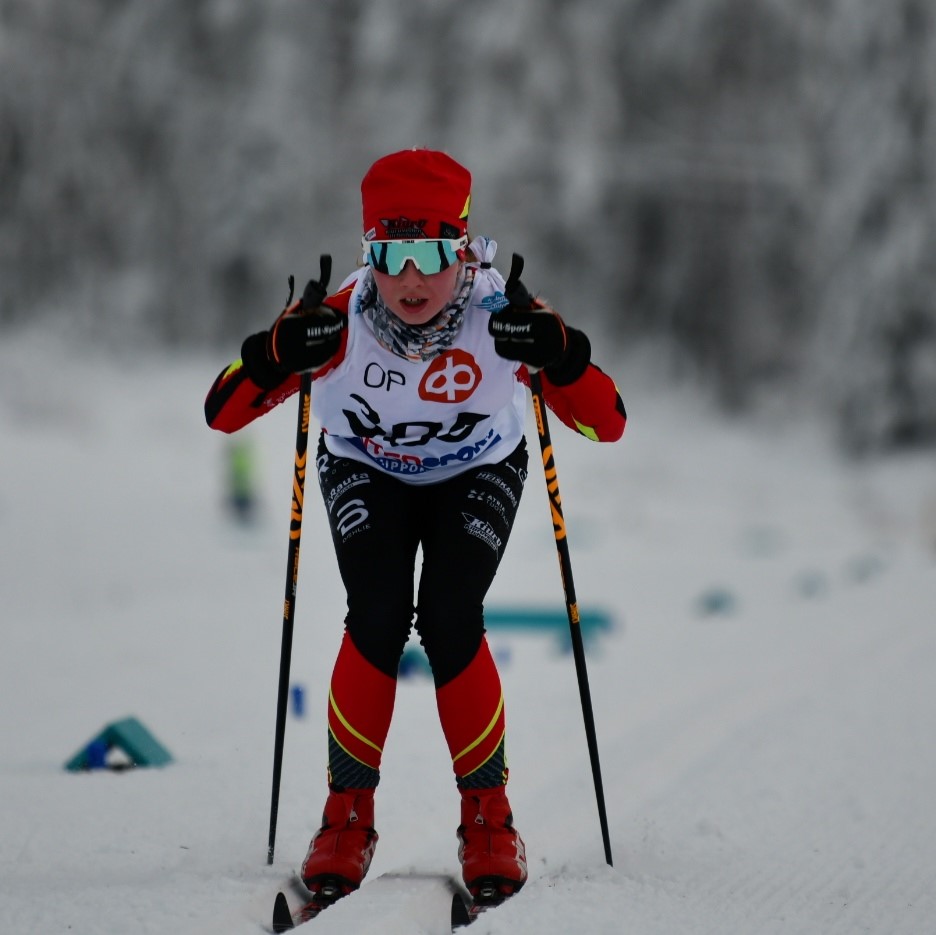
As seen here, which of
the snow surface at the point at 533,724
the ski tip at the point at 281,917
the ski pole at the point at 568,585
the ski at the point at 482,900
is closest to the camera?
the ski tip at the point at 281,917

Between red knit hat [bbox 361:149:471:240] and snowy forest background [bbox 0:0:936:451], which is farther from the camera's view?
snowy forest background [bbox 0:0:936:451]

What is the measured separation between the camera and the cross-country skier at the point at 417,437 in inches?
123

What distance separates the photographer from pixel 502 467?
3.46 meters

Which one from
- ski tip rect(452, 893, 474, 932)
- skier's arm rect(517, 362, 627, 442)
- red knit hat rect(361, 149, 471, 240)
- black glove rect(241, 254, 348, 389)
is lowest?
ski tip rect(452, 893, 474, 932)

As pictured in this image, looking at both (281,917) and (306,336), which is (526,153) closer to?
(306,336)

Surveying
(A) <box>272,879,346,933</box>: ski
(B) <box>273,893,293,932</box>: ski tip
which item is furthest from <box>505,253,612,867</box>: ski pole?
(B) <box>273,893,293,932</box>: ski tip

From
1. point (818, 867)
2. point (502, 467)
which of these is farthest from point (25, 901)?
point (818, 867)

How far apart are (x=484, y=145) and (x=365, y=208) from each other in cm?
1962

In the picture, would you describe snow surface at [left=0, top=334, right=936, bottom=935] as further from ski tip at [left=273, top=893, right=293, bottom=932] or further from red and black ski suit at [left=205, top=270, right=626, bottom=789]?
red and black ski suit at [left=205, top=270, right=626, bottom=789]

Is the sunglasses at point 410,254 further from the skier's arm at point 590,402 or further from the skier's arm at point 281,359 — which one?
the skier's arm at point 590,402

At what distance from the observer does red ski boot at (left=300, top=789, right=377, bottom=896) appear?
121 inches

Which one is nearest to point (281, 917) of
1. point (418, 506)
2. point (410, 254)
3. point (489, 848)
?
point (489, 848)

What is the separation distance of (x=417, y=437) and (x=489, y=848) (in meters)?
1.06

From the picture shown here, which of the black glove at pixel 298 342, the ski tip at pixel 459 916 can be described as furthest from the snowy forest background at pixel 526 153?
the ski tip at pixel 459 916
